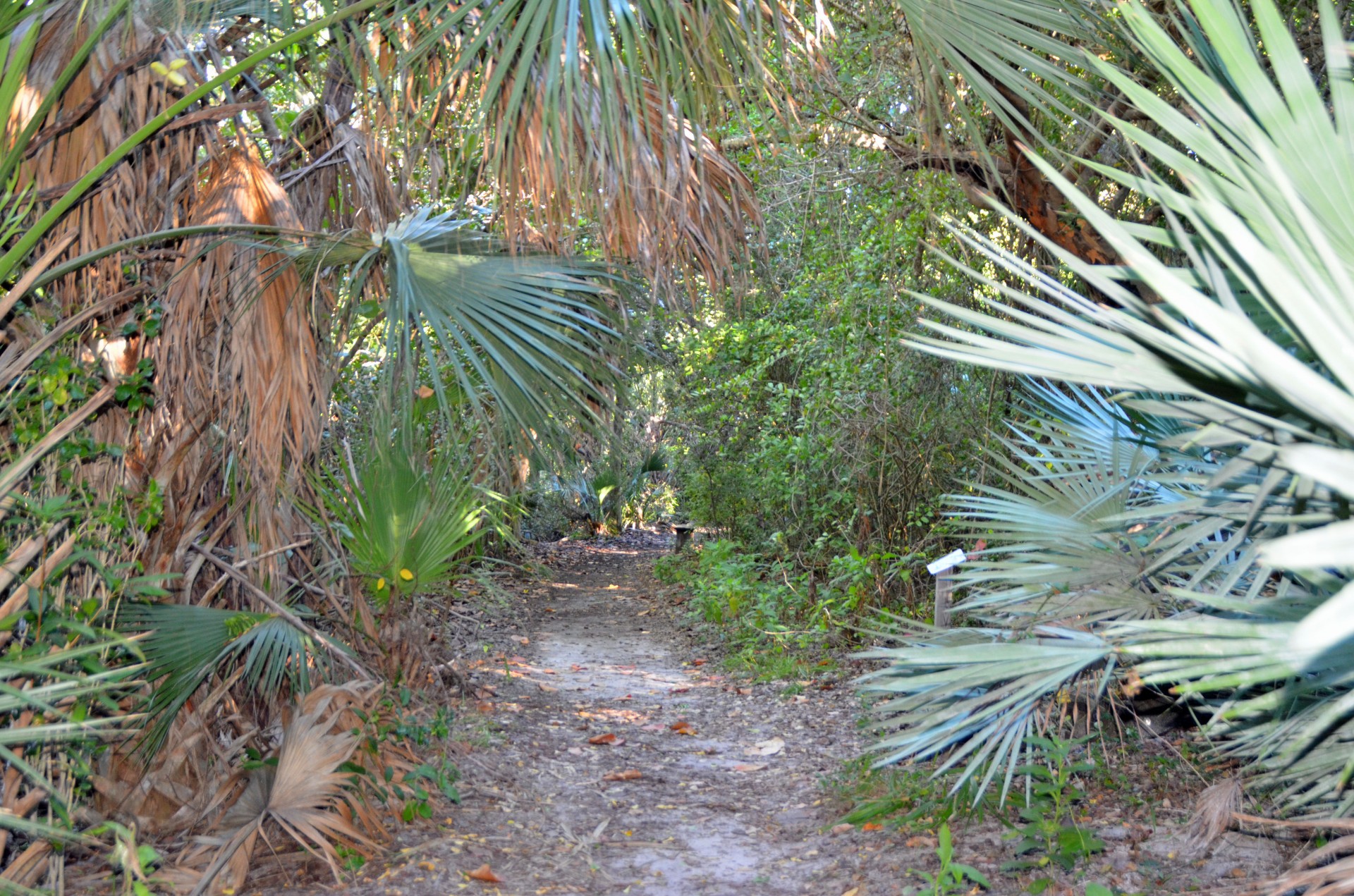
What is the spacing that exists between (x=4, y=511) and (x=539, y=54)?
7.35ft

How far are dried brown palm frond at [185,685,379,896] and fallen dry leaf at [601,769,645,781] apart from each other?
1676 millimetres

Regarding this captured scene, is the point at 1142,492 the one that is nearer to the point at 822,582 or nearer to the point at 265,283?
the point at 265,283

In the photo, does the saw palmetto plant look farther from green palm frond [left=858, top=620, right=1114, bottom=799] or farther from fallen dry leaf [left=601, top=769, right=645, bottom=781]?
fallen dry leaf [left=601, top=769, right=645, bottom=781]

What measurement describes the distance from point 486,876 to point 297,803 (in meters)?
0.77

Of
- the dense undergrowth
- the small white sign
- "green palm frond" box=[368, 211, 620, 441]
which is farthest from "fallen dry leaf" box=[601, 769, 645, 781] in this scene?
"green palm frond" box=[368, 211, 620, 441]

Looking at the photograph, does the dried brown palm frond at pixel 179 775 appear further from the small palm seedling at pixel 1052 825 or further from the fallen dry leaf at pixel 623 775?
the small palm seedling at pixel 1052 825

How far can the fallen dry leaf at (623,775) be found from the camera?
16.7 feet

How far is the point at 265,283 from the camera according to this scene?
140 inches

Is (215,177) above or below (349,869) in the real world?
above

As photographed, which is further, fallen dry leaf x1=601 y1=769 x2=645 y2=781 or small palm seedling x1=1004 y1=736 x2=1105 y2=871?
fallen dry leaf x1=601 y1=769 x2=645 y2=781

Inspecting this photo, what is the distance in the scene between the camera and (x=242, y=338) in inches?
142

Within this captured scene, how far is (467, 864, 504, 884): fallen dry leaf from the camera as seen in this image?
366 centimetres

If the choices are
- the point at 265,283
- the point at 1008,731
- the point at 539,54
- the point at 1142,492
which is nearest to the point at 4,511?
the point at 265,283

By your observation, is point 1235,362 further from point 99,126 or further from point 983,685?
point 99,126
